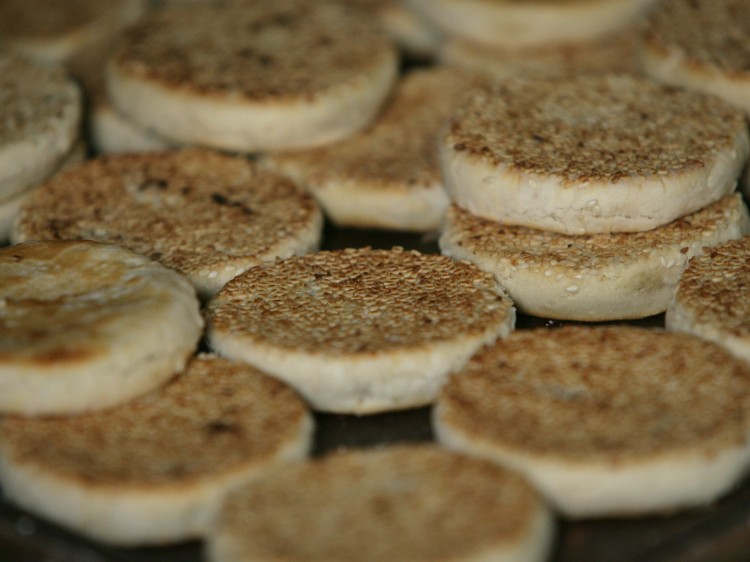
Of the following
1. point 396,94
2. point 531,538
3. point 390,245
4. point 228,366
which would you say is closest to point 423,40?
point 396,94

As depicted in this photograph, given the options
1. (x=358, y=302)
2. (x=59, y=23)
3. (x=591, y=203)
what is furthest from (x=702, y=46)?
(x=59, y=23)

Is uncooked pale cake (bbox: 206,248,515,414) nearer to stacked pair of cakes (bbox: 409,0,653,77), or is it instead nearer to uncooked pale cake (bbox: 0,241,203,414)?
uncooked pale cake (bbox: 0,241,203,414)

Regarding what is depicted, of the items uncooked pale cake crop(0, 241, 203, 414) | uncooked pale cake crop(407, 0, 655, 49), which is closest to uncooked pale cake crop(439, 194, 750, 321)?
uncooked pale cake crop(0, 241, 203, 414)

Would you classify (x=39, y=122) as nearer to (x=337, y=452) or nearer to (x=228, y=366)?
(x=228, y=366)

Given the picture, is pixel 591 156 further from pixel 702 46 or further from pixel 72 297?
pixel 72 297

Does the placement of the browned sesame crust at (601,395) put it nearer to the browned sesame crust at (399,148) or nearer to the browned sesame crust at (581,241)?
the browned sesame crust at (581,241)

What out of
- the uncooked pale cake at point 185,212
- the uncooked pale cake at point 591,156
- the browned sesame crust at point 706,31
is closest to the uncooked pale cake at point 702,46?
the browned sesame crust at point 706,31
